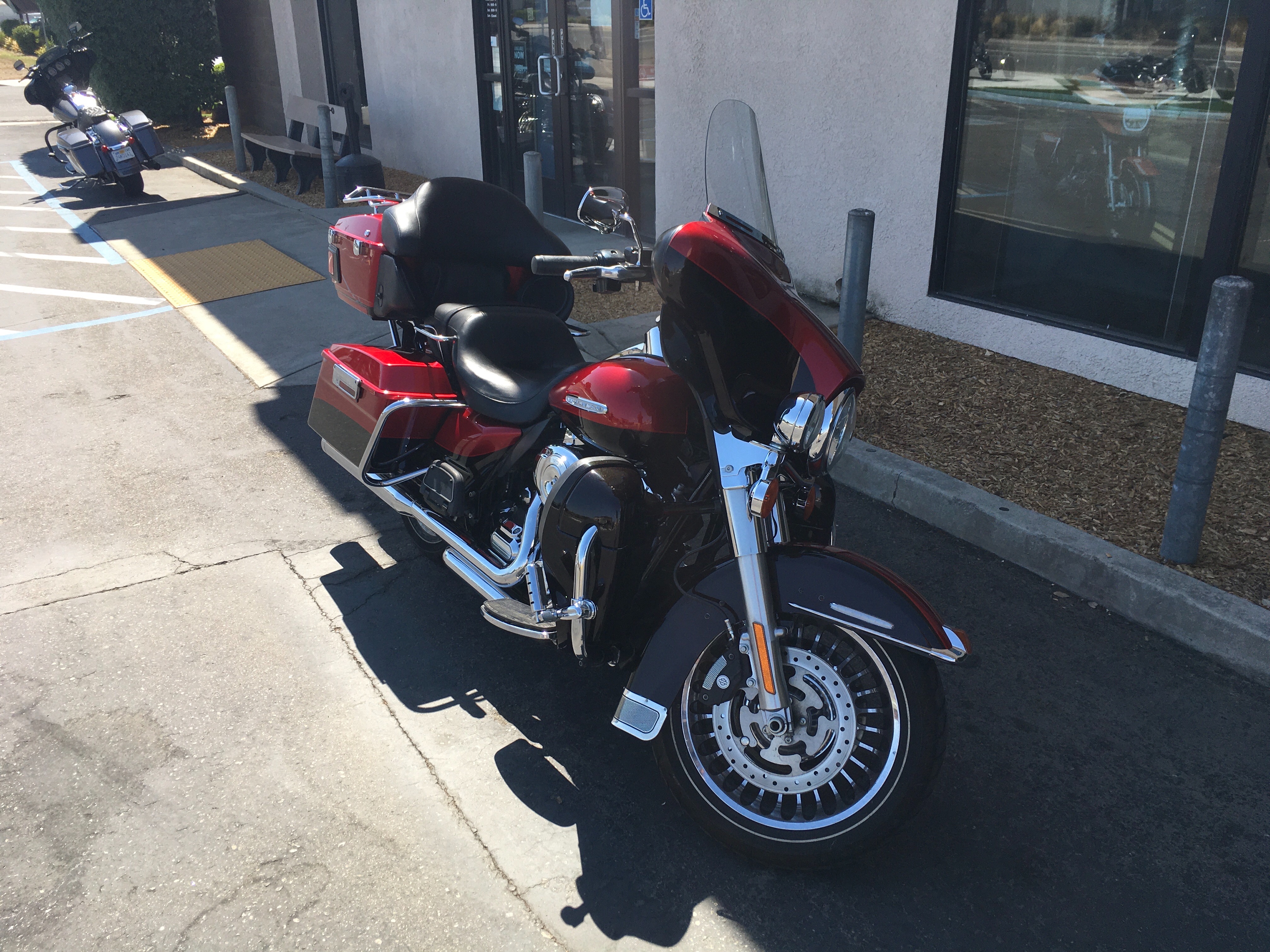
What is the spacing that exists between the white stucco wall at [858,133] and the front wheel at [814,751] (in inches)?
142

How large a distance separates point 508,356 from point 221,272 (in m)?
6.52

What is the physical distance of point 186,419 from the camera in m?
5.91

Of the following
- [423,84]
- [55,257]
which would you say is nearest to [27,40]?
[423,84]

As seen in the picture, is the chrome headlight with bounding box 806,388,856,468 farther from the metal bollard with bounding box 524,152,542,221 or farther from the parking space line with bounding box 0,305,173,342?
the parking space line with bounding box 0,305,173,342

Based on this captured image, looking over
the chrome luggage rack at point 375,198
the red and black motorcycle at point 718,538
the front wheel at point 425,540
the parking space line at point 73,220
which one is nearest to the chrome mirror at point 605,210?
the red and black motorcycle at point 718,538

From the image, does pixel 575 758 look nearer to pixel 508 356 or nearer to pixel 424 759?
pixel 424 759

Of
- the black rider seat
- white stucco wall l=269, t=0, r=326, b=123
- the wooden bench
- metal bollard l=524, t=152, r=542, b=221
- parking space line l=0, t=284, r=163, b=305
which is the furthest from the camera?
white stucco wall l=269, t=0, r=326, b=123

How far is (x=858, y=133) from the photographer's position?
678 centimetres

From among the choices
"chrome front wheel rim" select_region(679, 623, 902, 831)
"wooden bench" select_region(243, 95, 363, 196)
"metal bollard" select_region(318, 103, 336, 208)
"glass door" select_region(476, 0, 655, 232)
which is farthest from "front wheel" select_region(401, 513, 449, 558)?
"wooden bench" select_region(243, 95, 363, 196)

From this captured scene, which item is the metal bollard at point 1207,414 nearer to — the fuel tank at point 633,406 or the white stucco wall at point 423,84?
the fuel tank at point 633,406

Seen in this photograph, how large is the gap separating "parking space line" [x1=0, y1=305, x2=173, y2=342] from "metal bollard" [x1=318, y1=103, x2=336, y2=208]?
11.7 ft

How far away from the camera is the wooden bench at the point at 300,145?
12.2 m

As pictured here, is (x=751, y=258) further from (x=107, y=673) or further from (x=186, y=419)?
(x=186, y=419)

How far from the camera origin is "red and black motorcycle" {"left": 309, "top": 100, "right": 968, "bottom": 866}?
8.29 ft
